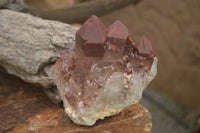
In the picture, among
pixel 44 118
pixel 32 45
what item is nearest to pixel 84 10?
pixel 32 45

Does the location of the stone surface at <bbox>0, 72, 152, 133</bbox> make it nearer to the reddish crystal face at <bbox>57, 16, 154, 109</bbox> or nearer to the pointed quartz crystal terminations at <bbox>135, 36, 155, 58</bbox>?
the reddish crystal face at <bbox>57, 16, 154, 109</bbox>

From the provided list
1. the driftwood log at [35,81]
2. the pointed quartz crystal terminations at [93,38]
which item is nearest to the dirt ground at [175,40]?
the driftwood log at [35,81]

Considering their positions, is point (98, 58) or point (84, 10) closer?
point (98, 58)

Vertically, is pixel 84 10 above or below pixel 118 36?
below

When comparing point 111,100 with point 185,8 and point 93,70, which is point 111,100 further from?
point 185,8

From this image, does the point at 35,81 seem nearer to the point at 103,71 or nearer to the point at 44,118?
the point at 44,118

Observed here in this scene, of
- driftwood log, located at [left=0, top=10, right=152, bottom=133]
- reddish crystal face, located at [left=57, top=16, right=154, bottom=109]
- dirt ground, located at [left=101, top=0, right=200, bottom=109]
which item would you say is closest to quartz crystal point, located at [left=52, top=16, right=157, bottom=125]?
reddish crystal face, located at [left=57, top=16, right=154, bottom=109]
